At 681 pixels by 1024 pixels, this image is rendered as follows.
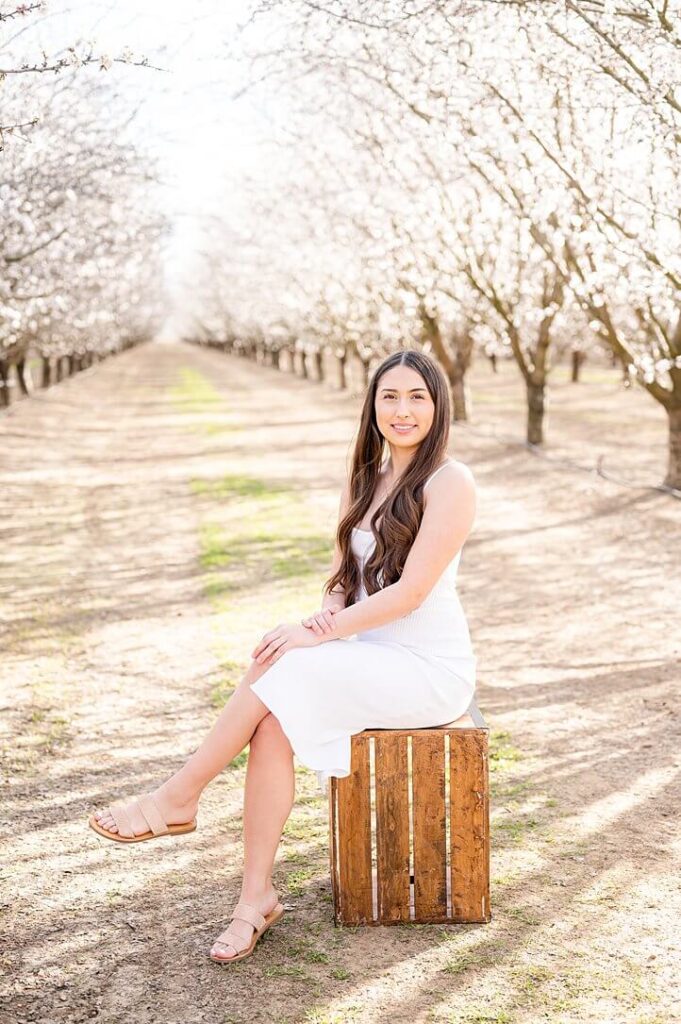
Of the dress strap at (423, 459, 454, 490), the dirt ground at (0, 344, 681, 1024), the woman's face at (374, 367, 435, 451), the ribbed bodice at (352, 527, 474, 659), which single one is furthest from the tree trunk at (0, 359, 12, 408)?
the ribbed bodice at (352, 527, 474, 659)

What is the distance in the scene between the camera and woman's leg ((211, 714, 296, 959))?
352 centimetres

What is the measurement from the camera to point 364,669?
11.5 ft

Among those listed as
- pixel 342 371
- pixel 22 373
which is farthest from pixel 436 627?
pixel 342 371

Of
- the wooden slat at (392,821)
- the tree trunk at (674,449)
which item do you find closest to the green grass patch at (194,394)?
the tree trunk at (674,449)

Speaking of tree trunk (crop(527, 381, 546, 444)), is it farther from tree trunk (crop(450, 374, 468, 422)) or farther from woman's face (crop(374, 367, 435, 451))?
woman's face (crop(374, 367, 435, 451))

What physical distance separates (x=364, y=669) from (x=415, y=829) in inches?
22.5

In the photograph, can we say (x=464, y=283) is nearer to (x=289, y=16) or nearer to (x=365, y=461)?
(x=289, y=16)

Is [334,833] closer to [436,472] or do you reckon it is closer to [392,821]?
[392,821]

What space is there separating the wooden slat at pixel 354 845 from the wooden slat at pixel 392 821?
0.13 ft

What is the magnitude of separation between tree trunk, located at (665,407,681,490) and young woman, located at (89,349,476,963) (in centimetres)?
880

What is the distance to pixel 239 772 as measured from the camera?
5.04 metres

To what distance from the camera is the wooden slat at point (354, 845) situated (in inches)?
140

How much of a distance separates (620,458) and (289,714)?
13439 millimetres

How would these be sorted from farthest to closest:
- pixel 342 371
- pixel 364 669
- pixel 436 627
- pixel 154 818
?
pixel 342 371 → pixel 436 627 → pixel 154 818 → pixel 364 669
